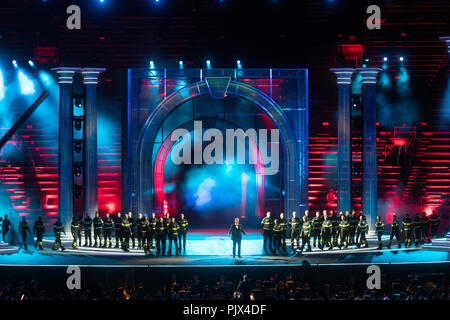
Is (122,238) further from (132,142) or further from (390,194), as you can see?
(390,194)

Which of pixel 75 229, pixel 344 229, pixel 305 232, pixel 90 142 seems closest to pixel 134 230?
pixel 75 229

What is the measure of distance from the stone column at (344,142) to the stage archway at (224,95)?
6.42ft

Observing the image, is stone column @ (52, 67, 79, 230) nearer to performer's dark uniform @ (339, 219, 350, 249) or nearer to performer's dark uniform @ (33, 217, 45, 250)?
performer's dark uniform @ (33, 217, 45, 250)

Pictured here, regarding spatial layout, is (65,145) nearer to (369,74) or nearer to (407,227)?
(369,74)

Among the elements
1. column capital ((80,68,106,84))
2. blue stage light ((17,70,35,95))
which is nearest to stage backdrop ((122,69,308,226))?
column capital ((80,68,106,84))

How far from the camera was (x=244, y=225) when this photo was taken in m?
30.3

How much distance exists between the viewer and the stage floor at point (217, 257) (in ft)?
66.9

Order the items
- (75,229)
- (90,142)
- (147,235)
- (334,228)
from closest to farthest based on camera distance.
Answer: (147,235), (334,228), (75,229), (90,142)

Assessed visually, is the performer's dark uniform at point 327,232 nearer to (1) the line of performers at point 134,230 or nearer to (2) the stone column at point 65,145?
(1) the line of performers at point 134,230

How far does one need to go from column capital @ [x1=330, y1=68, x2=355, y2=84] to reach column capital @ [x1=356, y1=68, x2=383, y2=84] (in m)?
0.38

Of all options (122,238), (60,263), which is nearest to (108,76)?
(122,238)

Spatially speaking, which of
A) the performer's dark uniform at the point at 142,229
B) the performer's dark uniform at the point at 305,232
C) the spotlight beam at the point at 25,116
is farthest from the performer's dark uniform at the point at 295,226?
the spotlight beam at the point at 25,116

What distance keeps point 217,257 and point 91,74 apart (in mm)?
10590

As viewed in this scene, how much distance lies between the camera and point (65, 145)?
26.7 m
